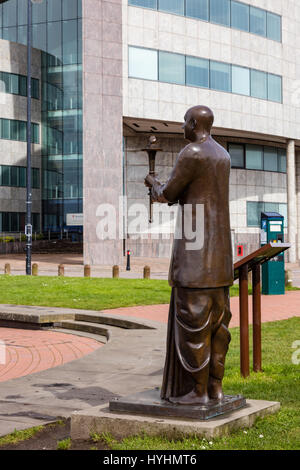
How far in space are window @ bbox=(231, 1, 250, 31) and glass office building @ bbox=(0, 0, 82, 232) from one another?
20.5 metres

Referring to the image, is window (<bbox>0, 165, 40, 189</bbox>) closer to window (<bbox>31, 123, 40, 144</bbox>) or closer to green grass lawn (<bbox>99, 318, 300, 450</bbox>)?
window (<bbox>31, 123, 40, 144</bbox>)

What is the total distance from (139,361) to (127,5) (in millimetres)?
30151

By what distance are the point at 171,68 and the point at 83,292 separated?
74.0 feet

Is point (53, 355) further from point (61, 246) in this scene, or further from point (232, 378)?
point (61, 246)

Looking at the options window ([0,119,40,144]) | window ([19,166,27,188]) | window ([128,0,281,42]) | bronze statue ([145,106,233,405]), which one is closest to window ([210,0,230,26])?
window ([128,0,281,42])

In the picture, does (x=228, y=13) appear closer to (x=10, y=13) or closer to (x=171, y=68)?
(x=171, y=68)

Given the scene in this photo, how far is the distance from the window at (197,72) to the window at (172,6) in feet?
8.52

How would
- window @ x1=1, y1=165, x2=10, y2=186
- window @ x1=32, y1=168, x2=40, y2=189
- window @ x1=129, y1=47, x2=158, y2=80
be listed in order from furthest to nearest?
window @ x1=32, y1=168, x2=40, y2=189, window @ x1=1, y1=165, x2=10, y2=186, window @ x1=129, y1=47, x2=158, y2=80

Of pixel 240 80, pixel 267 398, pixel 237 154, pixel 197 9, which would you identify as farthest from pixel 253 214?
pixel 267 398

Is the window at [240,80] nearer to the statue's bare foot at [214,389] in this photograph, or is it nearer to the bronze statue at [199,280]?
the bronze statue at [199,280]

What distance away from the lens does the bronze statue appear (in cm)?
487

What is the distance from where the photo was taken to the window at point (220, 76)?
37834 mm

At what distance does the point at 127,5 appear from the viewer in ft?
115
